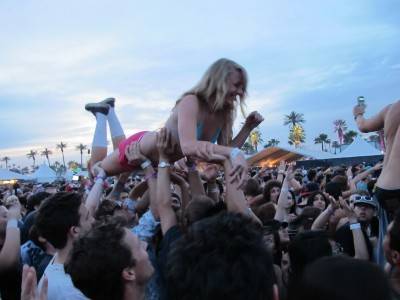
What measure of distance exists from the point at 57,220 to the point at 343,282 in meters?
2.41

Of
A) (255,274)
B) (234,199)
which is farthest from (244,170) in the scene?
(255,274)

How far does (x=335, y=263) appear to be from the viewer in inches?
59.4

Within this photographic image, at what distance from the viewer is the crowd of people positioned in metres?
1.57

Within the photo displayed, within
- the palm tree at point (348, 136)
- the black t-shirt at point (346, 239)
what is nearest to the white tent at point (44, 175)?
the black t-shirt at point (346, 239)

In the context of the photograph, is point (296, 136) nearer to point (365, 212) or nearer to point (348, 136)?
point (348, 136)

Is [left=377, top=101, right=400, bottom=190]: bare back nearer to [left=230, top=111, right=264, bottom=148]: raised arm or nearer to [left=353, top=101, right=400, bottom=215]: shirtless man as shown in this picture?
[left=353, top=101, right=400, bottom=215]: shirtless man

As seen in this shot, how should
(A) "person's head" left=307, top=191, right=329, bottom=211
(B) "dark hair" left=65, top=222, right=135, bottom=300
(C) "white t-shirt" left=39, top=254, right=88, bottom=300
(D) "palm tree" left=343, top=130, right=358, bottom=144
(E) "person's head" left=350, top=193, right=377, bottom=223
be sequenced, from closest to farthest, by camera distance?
(B) "dark hair" left=65, top=222, right=135, bottom=300 < (C) "white t-shirt" left=39, top=254, right=88, bottom=300 < (E) "person's head" left=350, top=193, right=377, bottom=223 < (A) "person's head" left=307, top=191, right=329, bottom=211 < (D) "palm tree" left=343, top=130, right=358, bottom=144

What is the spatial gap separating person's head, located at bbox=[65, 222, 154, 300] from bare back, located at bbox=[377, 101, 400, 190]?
1759 mm

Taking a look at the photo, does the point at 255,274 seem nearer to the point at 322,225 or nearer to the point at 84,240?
the point at 84,240

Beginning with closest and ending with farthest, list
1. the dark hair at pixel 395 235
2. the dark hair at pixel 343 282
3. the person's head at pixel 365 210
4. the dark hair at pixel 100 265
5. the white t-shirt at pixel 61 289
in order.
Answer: the dark hair at pixel 343 282
the dark hair at pixel 100 265
the dark hair at pixel 395 235
the white t-shirt at pixel 61 289
the person's head at pixel 365 210

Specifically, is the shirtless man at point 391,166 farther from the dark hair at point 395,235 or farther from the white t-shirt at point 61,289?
the white t-shirt at point 61,289

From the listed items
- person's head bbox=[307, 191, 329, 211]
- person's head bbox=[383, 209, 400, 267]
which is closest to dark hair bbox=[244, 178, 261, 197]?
person's head bbox=[307, 191, 329, 211]

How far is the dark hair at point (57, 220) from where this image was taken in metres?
3.35

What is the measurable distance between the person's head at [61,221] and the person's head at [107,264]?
0.91 metres
